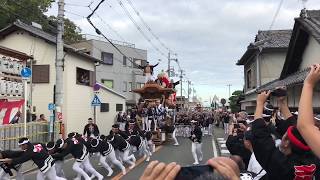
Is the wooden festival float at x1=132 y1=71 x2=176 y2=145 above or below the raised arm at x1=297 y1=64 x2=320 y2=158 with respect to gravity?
above

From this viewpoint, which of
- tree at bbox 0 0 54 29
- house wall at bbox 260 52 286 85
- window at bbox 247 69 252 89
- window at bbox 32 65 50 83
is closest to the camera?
window at bbox 32 65 50 83

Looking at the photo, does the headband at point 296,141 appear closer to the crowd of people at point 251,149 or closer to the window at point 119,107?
the crowd of people at point 251,149

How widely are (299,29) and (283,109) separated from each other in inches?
466

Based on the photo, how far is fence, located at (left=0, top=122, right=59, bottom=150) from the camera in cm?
1856

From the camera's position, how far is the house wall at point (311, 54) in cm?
1457

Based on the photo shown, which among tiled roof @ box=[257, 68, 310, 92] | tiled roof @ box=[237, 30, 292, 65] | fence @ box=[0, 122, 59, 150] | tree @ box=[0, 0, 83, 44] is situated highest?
tree @ box=[0, 0, 83, 44]

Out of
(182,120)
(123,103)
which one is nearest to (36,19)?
(123,103)

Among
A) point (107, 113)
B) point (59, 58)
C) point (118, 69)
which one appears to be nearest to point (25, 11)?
point (107, 113)

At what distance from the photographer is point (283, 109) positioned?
4750mm

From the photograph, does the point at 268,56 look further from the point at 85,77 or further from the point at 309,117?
the point at 309,117

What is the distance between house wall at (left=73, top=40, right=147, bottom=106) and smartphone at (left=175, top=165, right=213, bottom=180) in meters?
47.8

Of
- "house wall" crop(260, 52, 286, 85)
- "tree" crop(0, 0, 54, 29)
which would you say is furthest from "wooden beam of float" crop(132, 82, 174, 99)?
"tree" crop(0, 0, 54, 29)

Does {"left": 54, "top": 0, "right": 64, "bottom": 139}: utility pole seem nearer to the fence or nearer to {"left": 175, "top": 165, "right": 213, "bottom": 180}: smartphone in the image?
the fence

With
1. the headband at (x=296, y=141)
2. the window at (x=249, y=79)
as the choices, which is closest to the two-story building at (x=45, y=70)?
the window at (x=249, y=79)
